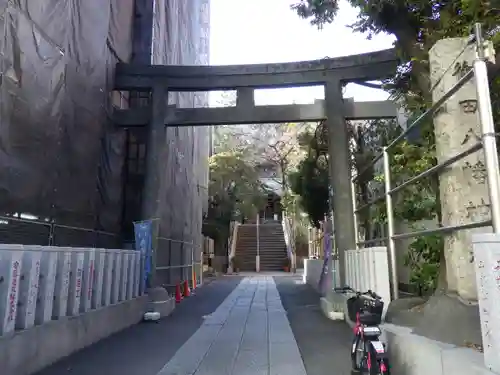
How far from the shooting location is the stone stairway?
25.8m

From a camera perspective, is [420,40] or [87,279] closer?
[420,40]

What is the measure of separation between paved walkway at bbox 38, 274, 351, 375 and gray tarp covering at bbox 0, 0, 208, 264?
234 cm

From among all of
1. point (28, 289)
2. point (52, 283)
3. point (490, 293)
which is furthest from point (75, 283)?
point (490, 293)

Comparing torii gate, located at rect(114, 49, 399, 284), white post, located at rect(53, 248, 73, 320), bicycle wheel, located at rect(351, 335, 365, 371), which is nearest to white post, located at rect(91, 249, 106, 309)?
white post, located at rect(53, 248, 73, 320)

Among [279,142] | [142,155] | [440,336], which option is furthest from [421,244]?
[279,142]

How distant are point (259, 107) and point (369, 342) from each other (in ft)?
25.9

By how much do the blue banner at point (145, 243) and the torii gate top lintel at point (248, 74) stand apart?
3.50 m

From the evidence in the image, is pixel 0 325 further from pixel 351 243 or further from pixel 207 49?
pixel 207 49

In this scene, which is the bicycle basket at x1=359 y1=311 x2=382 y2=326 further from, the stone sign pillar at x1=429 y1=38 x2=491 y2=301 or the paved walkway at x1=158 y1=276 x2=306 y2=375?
the paved walkway at x1=158 y1=276 x2=306 y2=375

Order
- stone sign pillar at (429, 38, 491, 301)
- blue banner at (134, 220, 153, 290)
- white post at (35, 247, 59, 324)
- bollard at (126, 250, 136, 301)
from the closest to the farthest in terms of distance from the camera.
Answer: stone sign pillar at (429, 38, 491, 301)
white post at (35, 247, 59, 324)
bollard at (126, 250, 136, 301)
blue banner at (134, 220, 153, 290)

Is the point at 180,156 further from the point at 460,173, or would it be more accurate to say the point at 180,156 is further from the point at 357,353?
the point at 460,173

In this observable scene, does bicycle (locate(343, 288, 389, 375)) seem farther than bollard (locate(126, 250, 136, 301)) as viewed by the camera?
No

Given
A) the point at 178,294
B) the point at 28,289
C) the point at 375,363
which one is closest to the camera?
the point at 375,363

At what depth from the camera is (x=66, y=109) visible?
24.3 ft
